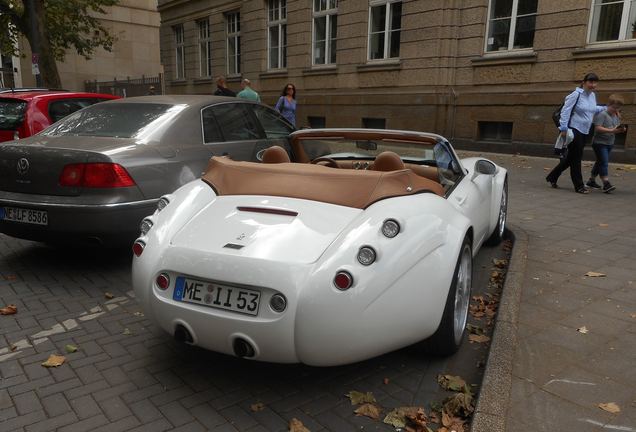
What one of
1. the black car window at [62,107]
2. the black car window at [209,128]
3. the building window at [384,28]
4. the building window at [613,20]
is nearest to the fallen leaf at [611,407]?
the black car window at [209,128]

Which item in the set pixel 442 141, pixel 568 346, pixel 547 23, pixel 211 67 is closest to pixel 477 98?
pixel 547 23

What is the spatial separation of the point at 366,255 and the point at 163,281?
105cm

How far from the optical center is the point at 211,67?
2366cm

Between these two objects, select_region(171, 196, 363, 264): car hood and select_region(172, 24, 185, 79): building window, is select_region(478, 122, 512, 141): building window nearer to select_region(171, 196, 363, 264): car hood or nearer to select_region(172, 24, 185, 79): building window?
select_region(171, 196, 363, 264): car hood

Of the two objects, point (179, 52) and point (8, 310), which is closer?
point (8, 310)

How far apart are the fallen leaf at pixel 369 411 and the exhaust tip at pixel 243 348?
599 millimetres

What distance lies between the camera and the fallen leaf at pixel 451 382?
2.84 metres

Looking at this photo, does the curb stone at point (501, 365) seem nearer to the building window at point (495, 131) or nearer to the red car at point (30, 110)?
the red car at point (30, 110)

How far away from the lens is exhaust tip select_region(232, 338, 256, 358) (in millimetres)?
2547

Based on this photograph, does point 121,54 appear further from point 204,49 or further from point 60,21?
point 60,21

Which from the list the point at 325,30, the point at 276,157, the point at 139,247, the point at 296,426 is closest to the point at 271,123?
the point at 276,157

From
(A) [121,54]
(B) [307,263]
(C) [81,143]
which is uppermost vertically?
(A) [121,54]

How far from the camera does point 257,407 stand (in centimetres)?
266

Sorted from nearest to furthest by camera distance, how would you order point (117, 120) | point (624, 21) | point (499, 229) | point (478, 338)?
A: point (478, 338) → point (117, 120) → point (499, 229) → point (624, 21)
